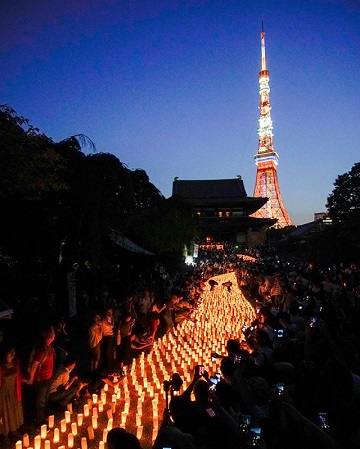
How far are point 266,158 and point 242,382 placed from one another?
89.2 m

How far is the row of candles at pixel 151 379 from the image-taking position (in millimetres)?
4605

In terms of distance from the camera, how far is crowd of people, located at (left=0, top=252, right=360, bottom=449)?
275 cm

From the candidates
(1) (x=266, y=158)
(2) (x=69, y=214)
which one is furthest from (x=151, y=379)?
(1) (x=266, y=158)

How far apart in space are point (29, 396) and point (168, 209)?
27.1ft

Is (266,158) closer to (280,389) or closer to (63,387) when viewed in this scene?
(63,387)

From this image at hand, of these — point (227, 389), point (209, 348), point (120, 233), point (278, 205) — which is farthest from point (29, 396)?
point (278, 205)

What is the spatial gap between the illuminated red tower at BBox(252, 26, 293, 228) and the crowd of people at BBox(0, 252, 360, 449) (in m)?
78.5

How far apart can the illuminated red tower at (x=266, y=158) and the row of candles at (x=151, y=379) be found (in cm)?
7717

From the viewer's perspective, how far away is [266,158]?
8950 cm

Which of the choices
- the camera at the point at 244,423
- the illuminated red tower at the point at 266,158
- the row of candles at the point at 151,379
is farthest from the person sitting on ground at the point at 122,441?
the illuminated red tower at the point at 266,158

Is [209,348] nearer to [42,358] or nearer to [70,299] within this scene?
[42,358]

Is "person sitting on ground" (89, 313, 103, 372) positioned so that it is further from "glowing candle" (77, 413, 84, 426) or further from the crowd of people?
"glowing candle" (77, 413, 84, 426)

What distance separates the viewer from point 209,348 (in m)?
7.92

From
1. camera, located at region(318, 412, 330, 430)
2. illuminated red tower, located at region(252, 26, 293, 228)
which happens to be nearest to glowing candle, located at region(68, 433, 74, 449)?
camera, located at region(318, 412, 330, 430)
